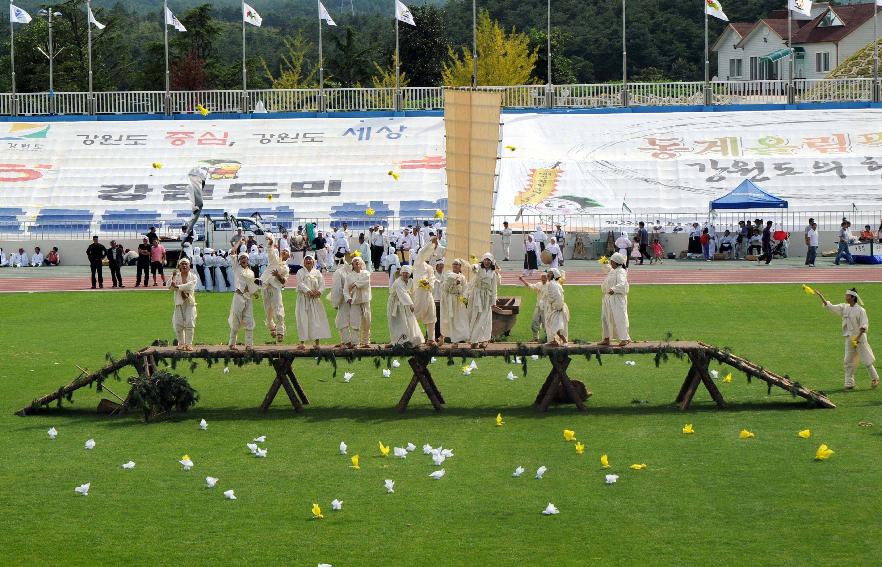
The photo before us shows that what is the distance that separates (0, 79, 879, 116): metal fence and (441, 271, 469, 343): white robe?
33571mm

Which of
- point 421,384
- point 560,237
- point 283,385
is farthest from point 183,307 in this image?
point 560,237

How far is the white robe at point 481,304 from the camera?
18.1 m

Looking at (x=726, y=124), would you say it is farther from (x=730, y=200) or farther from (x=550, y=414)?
(x=550, y=414)

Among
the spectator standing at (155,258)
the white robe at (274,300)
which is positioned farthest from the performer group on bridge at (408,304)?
the spectator standing at (155,258)

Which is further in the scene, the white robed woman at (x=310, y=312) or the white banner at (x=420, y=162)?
the white banner at (x=420, y=162)

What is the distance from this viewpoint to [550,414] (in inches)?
631

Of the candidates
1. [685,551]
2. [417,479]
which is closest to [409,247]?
[417,479]

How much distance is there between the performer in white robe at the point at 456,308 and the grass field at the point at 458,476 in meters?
0.64

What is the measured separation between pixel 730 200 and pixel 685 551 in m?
31.0

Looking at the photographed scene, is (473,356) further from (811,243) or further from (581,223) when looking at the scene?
(581,223)

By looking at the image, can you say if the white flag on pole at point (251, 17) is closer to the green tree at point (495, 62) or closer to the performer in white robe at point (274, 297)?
the green tree at point (495, 62)

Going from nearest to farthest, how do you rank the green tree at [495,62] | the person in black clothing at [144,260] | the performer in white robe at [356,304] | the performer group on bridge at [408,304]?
the performer group on bridge at [408,304], the performer in white robe at [356,304], the person in black clothing at [144,260], the green tree at [495,62]

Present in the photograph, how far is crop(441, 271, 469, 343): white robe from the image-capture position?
61.5 feet

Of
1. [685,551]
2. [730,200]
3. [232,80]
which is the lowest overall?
[685,551]
